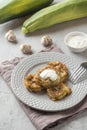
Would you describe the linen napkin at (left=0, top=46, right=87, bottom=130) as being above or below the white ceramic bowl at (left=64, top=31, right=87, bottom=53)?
below

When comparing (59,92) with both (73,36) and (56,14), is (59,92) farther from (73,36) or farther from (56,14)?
(56,14)

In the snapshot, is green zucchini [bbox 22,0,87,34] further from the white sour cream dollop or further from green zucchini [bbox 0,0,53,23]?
the white sour cream dollop

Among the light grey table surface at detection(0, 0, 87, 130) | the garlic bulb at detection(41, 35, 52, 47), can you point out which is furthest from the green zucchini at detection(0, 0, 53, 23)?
the garlic bulb at detection(41, 35, 52, 47)

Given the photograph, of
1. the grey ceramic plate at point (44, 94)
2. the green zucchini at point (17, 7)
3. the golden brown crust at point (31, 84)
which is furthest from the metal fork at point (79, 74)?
the green zucchini at point (17, 7)

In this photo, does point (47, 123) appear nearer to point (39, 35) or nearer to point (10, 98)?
point (10, 98)

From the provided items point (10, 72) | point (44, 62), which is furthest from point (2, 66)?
point (44, 62)

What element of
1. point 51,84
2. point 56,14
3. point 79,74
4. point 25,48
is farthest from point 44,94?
point 56,14

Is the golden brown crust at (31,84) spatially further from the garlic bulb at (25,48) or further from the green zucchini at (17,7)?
the green zucchini at (17,7)
